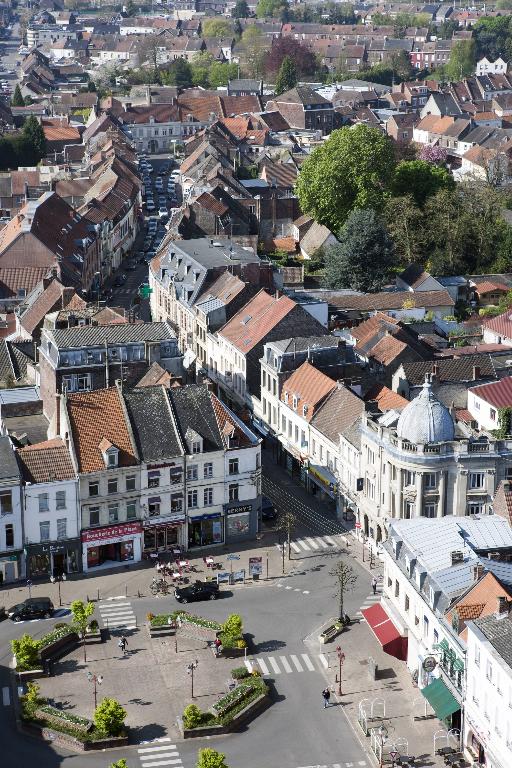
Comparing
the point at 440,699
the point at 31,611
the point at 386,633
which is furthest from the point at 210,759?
the point at 31,611

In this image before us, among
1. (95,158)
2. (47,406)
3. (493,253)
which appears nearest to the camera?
(47,406)

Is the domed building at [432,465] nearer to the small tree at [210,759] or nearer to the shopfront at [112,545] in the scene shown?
the shopfront at [112,545]

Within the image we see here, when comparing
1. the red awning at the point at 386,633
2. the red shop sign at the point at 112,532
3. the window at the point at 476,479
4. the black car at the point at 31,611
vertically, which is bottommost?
the black car at the point at 31,611

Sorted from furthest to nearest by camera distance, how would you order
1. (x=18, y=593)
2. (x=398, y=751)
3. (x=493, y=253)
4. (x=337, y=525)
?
1. (x=493, y=253)
2. (x=337, y=525)
3. (x=18, y=593)
4. (x=398, y=751)

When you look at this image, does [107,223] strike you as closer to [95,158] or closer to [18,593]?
[95,158]

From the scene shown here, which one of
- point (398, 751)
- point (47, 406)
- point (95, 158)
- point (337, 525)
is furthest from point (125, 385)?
point (95, 158)

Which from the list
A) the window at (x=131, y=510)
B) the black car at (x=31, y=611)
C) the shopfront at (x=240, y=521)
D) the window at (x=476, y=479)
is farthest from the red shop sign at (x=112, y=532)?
the window at (x=476, y=479)
